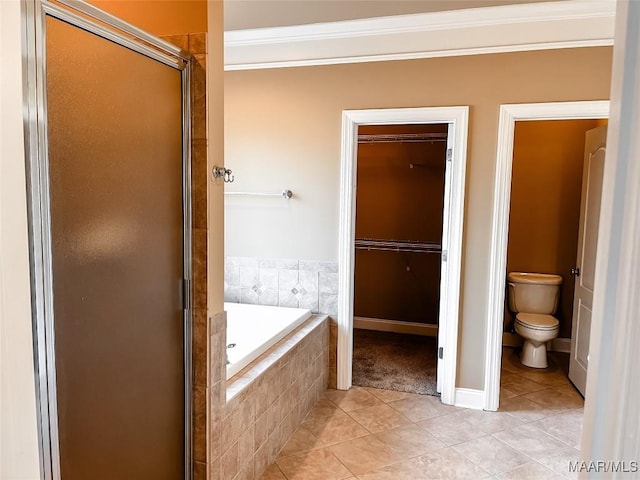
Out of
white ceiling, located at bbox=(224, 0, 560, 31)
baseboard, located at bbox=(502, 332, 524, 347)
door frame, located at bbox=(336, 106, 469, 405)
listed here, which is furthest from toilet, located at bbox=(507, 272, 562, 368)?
white ceiling, located at bbox=(224, 0, 560, 31)

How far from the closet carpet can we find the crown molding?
8.04ft

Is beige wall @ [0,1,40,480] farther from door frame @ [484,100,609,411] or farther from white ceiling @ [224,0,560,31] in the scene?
door frame @ [484,100,609,411]

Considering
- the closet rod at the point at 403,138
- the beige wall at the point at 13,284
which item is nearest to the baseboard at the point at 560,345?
the closet rod at the point at 403,138

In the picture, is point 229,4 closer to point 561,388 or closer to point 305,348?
point 305,348

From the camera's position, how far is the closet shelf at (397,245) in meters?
4.66

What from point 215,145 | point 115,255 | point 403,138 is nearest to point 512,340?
point 403,138

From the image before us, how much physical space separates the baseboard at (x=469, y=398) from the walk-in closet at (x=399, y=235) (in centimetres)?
115

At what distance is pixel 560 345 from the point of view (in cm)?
428

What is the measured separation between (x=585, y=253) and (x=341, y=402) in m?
2.17

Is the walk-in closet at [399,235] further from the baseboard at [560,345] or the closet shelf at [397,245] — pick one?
the baseboard at [560,345]

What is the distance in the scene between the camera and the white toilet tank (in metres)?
4.00

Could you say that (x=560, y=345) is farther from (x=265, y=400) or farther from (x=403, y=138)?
(x=265, y=400)

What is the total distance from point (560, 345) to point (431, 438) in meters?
2.24

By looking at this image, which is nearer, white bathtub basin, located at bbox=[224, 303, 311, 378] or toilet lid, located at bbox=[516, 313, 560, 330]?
white bathtub basin, located at bbox=[224, 303, 311, 378]
